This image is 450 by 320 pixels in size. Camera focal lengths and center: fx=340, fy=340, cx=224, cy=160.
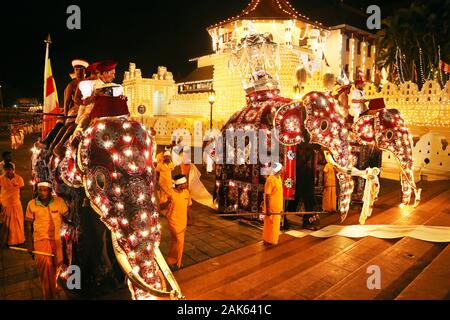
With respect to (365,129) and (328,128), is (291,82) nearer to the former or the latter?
(365,129)

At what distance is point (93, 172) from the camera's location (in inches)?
127

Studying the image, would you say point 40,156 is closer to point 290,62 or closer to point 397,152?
point 397,152

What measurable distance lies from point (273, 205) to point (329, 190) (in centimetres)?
247

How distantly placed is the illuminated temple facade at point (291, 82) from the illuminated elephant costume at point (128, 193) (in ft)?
21.3

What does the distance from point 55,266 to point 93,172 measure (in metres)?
1.58

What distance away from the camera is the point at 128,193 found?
3.13 m

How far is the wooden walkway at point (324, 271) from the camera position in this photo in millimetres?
3793

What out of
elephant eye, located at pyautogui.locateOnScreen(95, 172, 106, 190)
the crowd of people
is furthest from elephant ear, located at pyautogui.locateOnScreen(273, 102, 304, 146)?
elephant eye, located at pyautogui.locateOnScreen(95, 172, 106, 190)

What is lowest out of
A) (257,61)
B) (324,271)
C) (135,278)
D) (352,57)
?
(324,271)

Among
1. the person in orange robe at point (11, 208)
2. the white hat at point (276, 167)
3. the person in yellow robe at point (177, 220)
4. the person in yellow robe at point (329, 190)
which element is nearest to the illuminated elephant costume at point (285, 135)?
the white hat at point (276, 167)

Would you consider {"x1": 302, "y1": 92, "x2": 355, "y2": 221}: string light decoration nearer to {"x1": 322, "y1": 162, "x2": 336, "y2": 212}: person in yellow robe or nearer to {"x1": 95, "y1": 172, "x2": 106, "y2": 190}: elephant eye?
{"x1": 322, "y1": 162, "x2": 336, "y2": 212}: person in yellow robe

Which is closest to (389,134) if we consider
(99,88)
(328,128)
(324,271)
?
(328,128)

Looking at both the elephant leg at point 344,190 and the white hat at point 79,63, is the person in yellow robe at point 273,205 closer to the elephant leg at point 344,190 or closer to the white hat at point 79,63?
the elephant leg at point 344,190
